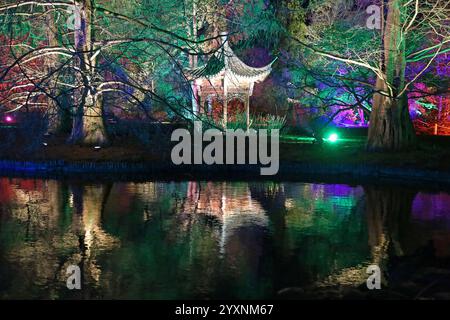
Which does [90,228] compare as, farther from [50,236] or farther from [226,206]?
[226,206]

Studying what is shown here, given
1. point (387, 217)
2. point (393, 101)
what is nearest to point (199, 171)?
point (387, 217)

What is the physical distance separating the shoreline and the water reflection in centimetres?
164

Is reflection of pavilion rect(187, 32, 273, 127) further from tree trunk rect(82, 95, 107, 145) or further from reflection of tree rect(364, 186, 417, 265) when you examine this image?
reflection of tree rect(364, 186, 417, 265)

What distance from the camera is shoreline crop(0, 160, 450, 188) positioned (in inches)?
588

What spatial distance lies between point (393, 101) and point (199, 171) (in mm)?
6762

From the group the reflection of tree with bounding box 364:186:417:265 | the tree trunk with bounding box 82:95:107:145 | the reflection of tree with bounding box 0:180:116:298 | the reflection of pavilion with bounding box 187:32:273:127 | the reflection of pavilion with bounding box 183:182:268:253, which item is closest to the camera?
the reflection of tree with bounding box 0:180:116:298

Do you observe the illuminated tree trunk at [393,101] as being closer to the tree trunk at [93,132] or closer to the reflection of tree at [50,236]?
the tree trunk at [93,132]

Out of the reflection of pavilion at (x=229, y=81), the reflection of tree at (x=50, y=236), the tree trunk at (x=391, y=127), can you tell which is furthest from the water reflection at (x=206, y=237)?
the reflection of pavilion at (x=229, y=81)

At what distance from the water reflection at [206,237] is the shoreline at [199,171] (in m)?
1.64

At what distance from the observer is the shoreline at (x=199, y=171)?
1495cm

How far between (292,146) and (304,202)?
8.17 meters

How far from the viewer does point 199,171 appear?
51.2 feet

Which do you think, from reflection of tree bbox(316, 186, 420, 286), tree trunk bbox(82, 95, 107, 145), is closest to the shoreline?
reflection of tree bbox(316, 186, 420, 286)

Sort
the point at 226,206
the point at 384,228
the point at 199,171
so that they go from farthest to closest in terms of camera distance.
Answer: the point at 199,171
the point at 226,206
the point at 384,228
